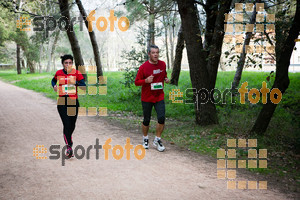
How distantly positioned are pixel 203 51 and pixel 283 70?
7.84ft

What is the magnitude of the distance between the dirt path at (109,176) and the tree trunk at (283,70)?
7.80 ft

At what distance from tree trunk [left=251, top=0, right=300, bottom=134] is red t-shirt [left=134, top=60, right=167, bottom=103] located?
3.11 meters

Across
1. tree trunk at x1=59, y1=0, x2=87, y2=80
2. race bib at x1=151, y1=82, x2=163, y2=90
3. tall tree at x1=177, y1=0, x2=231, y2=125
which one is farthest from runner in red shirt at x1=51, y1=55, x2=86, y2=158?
tree trunk at x1=59, y1=0, x2=87, y2=80

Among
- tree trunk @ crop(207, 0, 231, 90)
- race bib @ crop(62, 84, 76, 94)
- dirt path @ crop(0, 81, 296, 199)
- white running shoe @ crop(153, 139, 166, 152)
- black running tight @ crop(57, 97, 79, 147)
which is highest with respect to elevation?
tree trunk @ crop(207, 0, 231, 90)

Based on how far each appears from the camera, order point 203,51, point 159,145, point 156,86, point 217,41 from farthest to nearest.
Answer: point 203,51 < point 217,41 < point 159,145 < point 156,86

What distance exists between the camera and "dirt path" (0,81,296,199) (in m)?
4.11

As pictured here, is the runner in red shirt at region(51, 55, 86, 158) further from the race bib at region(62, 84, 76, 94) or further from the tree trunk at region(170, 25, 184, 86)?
the tree trunk at region(170, 25, 184, 86)

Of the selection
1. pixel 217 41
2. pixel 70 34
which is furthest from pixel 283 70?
pixel 70 34

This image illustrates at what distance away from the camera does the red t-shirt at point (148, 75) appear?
5.99 m

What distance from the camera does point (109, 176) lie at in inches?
187

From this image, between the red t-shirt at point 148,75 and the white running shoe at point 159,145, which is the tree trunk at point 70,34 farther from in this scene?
the white running shoe at point 159,145

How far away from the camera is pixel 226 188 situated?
440 cm

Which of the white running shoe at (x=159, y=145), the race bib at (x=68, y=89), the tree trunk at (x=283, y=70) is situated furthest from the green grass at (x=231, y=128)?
the race bib at (x=68, y=89)

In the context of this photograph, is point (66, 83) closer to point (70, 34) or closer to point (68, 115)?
point (68, 115)
